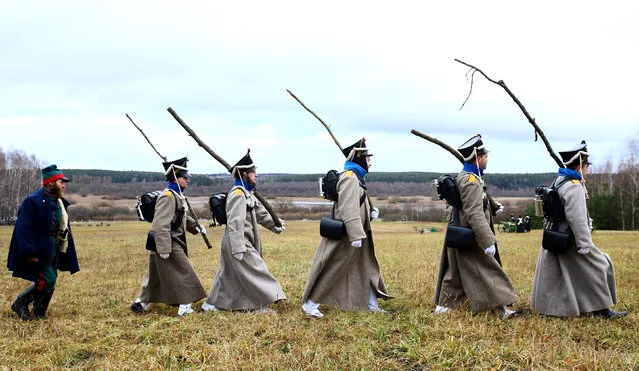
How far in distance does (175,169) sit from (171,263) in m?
1.53

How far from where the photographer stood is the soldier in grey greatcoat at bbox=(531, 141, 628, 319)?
26.8 feet

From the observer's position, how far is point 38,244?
8.63m

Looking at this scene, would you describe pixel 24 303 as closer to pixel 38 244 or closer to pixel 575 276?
pixel 38 244

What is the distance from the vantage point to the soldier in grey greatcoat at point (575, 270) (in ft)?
26.8

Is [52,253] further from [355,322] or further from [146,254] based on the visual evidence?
[146,254]

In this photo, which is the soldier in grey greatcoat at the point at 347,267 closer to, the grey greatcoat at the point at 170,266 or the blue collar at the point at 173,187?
the grey greatcoat at the point at 170,266

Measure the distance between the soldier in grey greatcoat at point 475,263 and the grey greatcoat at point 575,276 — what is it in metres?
0.61

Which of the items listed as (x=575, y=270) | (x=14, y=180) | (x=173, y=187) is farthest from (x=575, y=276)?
(x=14, y=180)

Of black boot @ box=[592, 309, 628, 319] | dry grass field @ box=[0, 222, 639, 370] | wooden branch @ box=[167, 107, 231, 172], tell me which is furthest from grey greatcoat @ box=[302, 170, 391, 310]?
black boot @ box=[592, 309, 628, 319]

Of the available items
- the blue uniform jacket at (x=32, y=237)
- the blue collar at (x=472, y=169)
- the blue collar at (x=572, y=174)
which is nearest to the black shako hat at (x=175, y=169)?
the blue uniform jacket at (x=32, y=237)

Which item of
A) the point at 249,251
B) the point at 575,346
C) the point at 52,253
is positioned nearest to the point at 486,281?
the point at 575,346

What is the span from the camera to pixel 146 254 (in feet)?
70.7

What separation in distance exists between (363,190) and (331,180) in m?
0.55

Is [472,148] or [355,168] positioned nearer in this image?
[472,148]
